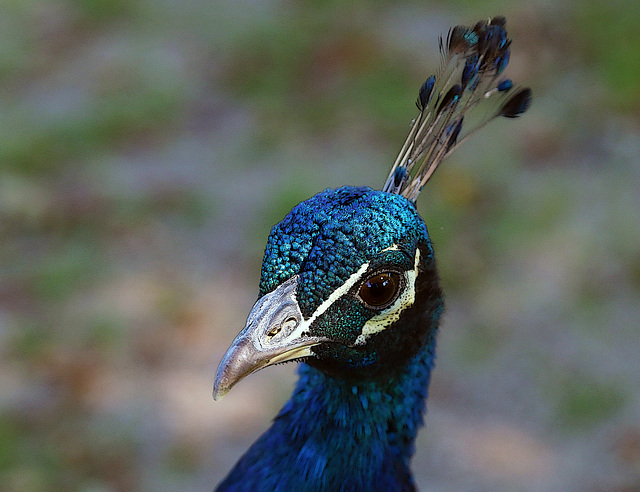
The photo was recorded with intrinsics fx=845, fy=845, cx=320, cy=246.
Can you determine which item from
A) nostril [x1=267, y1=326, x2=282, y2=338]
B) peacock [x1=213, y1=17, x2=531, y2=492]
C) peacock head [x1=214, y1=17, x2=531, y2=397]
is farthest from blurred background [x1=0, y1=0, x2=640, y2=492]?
nostril [x1=267, y1=326, x2=282, y2=338]

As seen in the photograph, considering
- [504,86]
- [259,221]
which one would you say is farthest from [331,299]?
[259,221]

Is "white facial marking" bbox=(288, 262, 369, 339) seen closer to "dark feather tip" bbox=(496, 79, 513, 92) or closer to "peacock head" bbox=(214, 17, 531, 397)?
"peacock head" bbox=(214, 17, 531, 397)

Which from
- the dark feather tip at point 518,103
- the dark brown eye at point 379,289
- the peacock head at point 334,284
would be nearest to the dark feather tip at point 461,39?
the dark feather tip at point 518,103

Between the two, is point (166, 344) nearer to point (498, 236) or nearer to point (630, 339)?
point (498, 236)

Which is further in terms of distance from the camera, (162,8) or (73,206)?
(162,8)

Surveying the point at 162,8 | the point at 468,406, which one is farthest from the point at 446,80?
the point at 162,8

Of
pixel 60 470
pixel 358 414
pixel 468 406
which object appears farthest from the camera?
pixel 468 406
